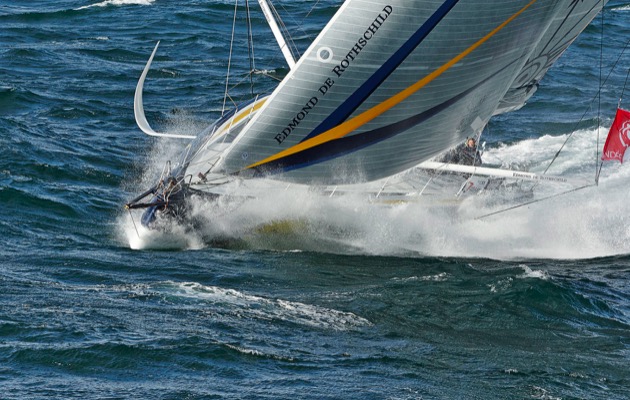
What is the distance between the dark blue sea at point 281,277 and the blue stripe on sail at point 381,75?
2408 millimetres

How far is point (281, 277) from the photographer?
730 inches

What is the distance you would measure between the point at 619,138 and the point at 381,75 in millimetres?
4934

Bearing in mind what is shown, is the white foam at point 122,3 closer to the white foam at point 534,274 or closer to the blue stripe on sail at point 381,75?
the blue stripe on sail at point 381,75

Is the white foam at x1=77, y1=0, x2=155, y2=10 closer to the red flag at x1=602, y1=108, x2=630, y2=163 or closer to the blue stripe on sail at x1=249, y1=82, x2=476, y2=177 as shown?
the blue stripe on sail at x1=249, y1=82, x2=476, y2=177

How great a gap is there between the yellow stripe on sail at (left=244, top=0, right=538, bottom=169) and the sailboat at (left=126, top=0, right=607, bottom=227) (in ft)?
0.07

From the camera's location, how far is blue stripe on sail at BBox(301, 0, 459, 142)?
18109 mm

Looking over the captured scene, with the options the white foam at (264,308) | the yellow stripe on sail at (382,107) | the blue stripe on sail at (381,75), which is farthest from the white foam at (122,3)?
the white foam at (264,308)

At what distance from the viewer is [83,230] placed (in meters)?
21.1

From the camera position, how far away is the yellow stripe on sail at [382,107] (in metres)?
19.0

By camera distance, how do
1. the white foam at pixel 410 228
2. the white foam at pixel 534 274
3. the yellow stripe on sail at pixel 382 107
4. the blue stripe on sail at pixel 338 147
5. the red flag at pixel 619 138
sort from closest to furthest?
the white foam at pixel 534 274
the yellow stripe on sail at pixel 382 107
the blue stripe on sail at pixel 338 147
the red flag at pixel 619 138
the white foam at pixel 410 228

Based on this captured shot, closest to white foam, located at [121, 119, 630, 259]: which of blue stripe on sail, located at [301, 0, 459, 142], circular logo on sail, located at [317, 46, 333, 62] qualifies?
blue stripe on sail, located at [301, 0, 459, 142]

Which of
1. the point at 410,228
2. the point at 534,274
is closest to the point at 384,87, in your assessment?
the point at 410,228

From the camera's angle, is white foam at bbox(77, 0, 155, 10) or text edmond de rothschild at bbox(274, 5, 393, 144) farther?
white foam at bbox(77, 0, 155, 10)

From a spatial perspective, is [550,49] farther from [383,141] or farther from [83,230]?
[83,230]
